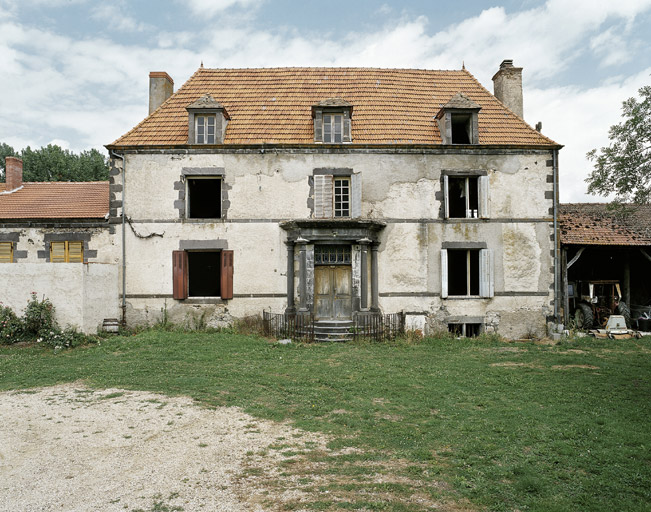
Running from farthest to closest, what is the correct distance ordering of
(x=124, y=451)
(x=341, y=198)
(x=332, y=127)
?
(x=332, y=127)
(x=341, y=198)
(x=124, y=451)

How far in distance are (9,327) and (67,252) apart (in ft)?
12.3

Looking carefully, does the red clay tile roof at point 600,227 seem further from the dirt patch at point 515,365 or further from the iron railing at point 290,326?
the iron railing at point 290,326

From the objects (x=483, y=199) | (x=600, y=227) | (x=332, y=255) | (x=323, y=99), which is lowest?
(x=332, y=255)

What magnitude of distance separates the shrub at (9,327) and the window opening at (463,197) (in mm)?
14152

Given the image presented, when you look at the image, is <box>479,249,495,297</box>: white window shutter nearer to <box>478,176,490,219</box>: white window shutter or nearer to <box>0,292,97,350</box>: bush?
<box>478,176,490,219</box>: white window shutter

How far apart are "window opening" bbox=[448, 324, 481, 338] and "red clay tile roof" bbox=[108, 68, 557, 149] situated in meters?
6.41

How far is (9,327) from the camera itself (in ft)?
39.2

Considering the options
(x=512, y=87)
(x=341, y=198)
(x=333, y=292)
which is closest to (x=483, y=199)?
(x=341, y=198)

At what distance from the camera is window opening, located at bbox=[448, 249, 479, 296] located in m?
15.1

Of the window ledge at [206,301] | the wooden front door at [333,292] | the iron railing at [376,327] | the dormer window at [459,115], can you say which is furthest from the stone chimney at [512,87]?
the window ledge at [206,301]

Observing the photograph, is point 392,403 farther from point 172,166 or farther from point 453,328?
point 172,166

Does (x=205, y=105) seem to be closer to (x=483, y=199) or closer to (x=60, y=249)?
→ (x=60, y=249)

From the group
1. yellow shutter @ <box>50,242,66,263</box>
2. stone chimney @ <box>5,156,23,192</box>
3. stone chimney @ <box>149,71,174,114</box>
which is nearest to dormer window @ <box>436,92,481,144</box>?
Answer: stone chimney @ <box>149,71,174,114</box>

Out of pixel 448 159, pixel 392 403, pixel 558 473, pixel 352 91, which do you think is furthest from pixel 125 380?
pixel 352 91
